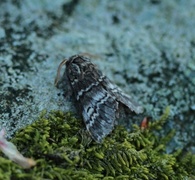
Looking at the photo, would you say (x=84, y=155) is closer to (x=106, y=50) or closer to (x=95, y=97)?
(x=95, y=97)

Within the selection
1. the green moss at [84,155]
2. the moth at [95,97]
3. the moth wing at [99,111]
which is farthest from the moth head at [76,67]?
the green moss at [84,155]

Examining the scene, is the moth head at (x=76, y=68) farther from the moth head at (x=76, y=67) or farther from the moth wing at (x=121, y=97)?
the moth wing at (x=121, y=97)

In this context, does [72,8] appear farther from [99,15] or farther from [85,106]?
[85,106]

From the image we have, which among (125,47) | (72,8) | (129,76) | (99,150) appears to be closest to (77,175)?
(99,150)

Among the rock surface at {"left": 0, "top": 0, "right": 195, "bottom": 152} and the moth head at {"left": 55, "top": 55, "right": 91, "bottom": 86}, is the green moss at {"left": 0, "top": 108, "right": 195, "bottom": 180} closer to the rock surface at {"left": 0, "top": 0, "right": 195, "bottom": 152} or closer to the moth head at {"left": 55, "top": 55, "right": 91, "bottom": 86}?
the rock surface at {"left": 0, "top": 0, "right": 195, "bottom": 152}


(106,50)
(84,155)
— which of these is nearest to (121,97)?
(84,155)

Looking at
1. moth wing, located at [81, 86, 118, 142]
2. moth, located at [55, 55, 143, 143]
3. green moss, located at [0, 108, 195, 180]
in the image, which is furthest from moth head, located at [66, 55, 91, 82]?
green moss, located at [0, 108, 195, 180]

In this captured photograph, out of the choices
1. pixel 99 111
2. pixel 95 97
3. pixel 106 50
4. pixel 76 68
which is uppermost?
pixel 106 50
